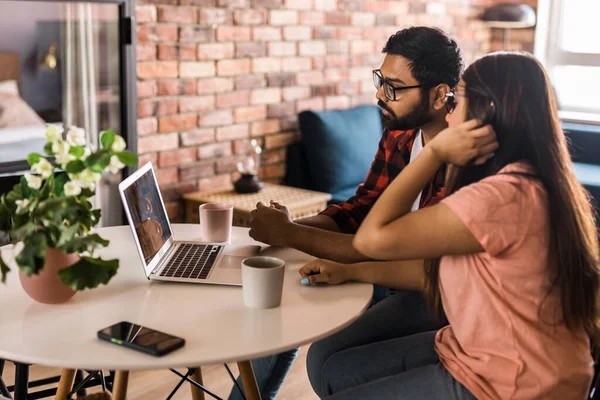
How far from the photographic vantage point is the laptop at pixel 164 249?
1.45 m

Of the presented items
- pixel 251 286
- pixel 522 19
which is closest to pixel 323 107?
pixel 522 19

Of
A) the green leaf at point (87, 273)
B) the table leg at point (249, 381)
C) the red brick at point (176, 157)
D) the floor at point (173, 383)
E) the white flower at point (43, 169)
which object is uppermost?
the white flower at point (43, 169)

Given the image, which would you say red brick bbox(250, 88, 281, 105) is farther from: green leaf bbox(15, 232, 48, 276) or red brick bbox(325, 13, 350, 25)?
green leaf bbox(15, 232, 48, 276)

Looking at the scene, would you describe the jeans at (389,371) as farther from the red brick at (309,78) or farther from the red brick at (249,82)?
the red brick at (309,78)

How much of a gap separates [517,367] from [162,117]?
82.3 inches

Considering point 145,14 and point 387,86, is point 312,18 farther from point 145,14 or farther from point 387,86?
point 387,86

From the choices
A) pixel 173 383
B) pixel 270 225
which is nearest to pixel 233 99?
pixel 173 383

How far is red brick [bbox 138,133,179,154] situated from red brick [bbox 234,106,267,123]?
37 cm

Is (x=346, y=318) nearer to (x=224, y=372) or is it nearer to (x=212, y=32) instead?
(x=224, y=372)

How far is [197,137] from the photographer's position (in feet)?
10.4

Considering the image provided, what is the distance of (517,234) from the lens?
3.94ft

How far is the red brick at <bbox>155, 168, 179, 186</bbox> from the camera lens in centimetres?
303

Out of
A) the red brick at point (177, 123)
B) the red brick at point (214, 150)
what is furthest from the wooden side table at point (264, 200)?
the red brick at point (177, 123)

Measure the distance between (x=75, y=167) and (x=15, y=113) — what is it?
146cm
